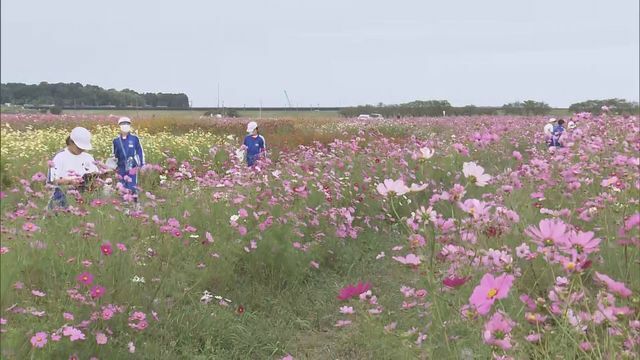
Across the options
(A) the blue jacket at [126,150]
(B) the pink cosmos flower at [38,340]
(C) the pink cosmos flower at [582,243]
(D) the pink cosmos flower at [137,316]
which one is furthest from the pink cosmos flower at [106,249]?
(A) the blue jacket at [126,150]

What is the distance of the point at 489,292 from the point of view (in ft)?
5.05

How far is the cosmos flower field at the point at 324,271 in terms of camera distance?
2.00 metres

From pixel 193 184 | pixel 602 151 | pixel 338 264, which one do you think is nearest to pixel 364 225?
pixel 338 264

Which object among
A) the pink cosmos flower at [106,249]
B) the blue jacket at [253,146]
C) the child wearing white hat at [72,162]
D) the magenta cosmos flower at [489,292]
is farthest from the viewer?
the blue jacket at [253,146]

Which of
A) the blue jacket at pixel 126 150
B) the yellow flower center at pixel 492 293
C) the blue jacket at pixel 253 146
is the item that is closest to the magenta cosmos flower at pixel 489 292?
the yellow flower center at pixel 492 293

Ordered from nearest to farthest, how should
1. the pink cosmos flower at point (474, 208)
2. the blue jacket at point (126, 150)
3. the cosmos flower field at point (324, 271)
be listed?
the cosmos flower field at point (324, 271)
the pink cosmos flower at point (474, 208)
the blue jacket at point (126, 150)

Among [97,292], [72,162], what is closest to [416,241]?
[97,292]

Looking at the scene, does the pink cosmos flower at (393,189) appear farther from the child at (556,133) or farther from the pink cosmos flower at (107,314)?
the child at (556,133)

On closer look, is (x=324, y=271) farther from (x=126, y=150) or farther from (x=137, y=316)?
(x=126, y=150)

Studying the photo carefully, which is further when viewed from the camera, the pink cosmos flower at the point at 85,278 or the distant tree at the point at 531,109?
Result: the distant tree at the point at 531,109

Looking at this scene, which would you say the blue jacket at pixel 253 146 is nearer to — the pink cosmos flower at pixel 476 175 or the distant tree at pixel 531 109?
the pink cosmos flower at pixel 476 175

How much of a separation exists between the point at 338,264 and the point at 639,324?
11.8 feet

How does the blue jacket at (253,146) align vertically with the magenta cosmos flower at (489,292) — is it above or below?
below

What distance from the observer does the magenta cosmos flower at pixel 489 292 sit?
1498 mm
